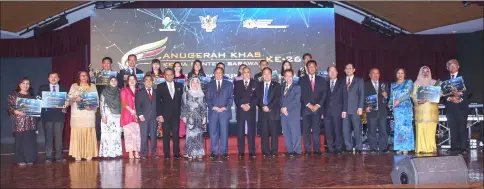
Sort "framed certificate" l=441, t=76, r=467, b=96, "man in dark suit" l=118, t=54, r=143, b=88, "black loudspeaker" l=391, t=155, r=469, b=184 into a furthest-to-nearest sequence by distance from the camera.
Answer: "man in dark suit" l=118, t=54, r=143, b=88
"framed certificate" l=441, t=76, r=467, b=96
"black loudspeaker" l=391, t=155, r=469, b=184

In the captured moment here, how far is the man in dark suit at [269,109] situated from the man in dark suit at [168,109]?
3.86 feet

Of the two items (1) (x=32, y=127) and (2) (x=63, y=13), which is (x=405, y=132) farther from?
(2) (x=63, y=13)

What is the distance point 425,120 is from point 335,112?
1.26 m

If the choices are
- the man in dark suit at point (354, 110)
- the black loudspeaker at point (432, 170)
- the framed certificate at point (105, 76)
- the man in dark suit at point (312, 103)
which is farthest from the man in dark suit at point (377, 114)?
the framed certificate at point (105, 76)

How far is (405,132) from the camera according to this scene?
765 centimetres

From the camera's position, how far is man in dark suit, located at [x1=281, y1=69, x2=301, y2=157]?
7676 millimetres

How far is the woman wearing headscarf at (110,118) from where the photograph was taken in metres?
7.62

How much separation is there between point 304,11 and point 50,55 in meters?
5.46

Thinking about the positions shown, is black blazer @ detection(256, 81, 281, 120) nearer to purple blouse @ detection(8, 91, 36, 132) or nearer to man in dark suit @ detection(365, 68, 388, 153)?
man in dark suit @ detection(365, 68, 388, 153)

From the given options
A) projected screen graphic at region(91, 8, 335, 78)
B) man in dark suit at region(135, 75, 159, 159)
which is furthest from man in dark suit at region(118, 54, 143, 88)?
projected screen graphic at region(91, 8, 335, 78)

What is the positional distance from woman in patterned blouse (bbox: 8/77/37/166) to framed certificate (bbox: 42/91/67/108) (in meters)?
0.19

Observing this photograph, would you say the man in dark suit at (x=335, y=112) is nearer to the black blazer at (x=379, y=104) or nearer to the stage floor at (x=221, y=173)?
the black blazer at (x=379, y=104)

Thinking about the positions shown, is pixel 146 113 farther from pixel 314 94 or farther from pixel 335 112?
pixel 335 112

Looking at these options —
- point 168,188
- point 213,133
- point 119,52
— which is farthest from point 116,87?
point 168,188
